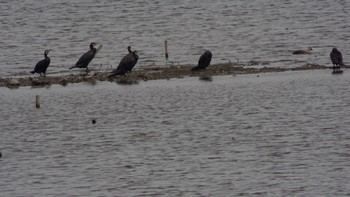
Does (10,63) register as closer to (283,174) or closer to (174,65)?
(174,65)

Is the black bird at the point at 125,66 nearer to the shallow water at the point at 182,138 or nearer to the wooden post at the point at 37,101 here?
the shallow water at the point at 182,138

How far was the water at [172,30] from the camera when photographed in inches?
2146

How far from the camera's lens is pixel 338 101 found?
37.0 metres

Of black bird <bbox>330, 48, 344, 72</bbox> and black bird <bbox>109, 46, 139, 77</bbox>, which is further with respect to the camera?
black bird <bbox>109, 46, 139, 77</bbox>

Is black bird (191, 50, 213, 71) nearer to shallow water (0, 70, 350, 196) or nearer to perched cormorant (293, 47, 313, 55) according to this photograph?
shallow water (0, 70, 350, 196)

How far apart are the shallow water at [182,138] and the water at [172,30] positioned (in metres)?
8.21

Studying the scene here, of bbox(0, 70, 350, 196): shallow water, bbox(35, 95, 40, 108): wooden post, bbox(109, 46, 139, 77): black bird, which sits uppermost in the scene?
bbox(109, 46, 139, 77): black bird

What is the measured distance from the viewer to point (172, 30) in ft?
235

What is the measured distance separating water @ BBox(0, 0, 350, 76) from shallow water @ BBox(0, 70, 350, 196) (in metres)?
8.21

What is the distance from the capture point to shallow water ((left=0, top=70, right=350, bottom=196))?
25797 millimetres

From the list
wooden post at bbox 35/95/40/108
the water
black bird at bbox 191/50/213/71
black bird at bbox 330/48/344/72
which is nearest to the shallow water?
wooden post at bbox 35/95/40/108

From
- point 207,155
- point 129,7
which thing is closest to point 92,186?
point 207,155

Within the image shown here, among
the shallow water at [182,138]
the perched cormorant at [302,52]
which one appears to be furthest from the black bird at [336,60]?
the perched cormorant at [302,52]

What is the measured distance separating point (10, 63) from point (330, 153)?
29145 millimetres
